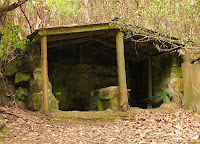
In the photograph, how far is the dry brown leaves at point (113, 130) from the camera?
14.2 feet

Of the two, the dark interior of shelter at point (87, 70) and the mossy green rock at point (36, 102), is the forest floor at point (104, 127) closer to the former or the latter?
the mossy green rock at point (36, 102)

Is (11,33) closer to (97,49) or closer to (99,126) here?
(99,126)

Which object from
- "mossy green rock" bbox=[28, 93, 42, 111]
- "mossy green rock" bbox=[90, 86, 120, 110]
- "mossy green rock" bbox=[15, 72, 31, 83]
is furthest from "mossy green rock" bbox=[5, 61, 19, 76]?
"mossy green rock" bbox=[90, 86, 120, 110]

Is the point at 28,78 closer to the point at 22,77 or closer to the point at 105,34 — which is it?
the point at 22,77

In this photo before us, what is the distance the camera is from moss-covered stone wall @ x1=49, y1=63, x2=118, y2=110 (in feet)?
31.8

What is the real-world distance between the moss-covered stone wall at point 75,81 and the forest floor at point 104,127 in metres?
2.88

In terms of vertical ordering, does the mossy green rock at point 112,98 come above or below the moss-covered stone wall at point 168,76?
below

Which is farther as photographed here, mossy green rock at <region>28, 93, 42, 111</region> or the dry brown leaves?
mossy green rock at <region>28, 93, 42, 111</region>

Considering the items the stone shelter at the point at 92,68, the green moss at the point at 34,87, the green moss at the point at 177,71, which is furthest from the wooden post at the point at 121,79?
the green moss at the point at 34,87

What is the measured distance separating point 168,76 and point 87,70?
3720 millimetres

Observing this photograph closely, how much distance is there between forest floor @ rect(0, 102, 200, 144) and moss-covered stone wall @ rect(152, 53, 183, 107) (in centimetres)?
82

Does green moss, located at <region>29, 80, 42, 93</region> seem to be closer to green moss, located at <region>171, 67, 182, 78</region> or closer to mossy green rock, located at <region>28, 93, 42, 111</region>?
mossy green rock, located at <region>28, 93, 42, 111</region>

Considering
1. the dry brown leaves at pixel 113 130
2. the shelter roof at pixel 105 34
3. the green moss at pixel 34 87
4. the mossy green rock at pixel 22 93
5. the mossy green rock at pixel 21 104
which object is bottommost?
the dry brown leaves at pixel 113 130

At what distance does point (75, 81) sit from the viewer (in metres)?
10.2
